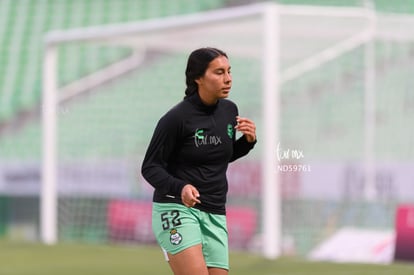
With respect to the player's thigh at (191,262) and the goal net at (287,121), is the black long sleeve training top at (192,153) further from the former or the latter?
the goal net at (287,121)

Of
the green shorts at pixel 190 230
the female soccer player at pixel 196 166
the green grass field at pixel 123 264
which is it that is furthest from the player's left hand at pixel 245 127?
the green grass field at pixel 123 264

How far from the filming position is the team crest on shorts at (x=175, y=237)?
15.4 feet

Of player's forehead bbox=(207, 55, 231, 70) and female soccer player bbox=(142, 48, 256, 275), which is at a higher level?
player's forehead bbox=(207, 55, 231, 70)

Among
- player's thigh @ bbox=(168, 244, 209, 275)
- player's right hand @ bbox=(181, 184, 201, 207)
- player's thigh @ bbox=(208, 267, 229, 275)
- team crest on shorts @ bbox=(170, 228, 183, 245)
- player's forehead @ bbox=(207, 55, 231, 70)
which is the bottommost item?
player's thigh @ bbox=(208, 267, 229, 275)

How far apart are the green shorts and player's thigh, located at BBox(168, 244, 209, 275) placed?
22 mm

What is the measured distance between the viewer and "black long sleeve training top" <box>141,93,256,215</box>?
4.68m

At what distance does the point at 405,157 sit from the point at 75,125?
16.7 feet

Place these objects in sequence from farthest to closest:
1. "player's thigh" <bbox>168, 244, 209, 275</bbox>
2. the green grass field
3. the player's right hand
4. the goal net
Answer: the goal net, the green grass field, "player's thigh" <bbox>168, 244, 209, 275</bbox>, the player's right hand

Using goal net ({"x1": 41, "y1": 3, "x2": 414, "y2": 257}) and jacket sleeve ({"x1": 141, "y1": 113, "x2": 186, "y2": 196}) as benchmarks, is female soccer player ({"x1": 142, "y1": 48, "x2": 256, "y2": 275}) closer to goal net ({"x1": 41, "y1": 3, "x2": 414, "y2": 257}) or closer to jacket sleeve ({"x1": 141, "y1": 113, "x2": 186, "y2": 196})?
jacket sleeve ({"x1": 141, "y1": 113, "x2": 186, "y2": 196})

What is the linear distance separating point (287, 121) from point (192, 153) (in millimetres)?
7209

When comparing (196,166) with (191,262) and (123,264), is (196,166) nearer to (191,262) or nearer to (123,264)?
(191,262)

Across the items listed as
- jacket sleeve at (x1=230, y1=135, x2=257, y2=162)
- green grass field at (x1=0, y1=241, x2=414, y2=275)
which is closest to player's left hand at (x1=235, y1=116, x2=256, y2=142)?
jacket sleeve at (x1=230, y1=135, x2=257, y2=162)

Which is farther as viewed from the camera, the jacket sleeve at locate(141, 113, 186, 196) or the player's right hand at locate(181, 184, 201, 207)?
the jacket sleeve at locate(141, 113, 186, 196)

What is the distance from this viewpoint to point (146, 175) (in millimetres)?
4715
